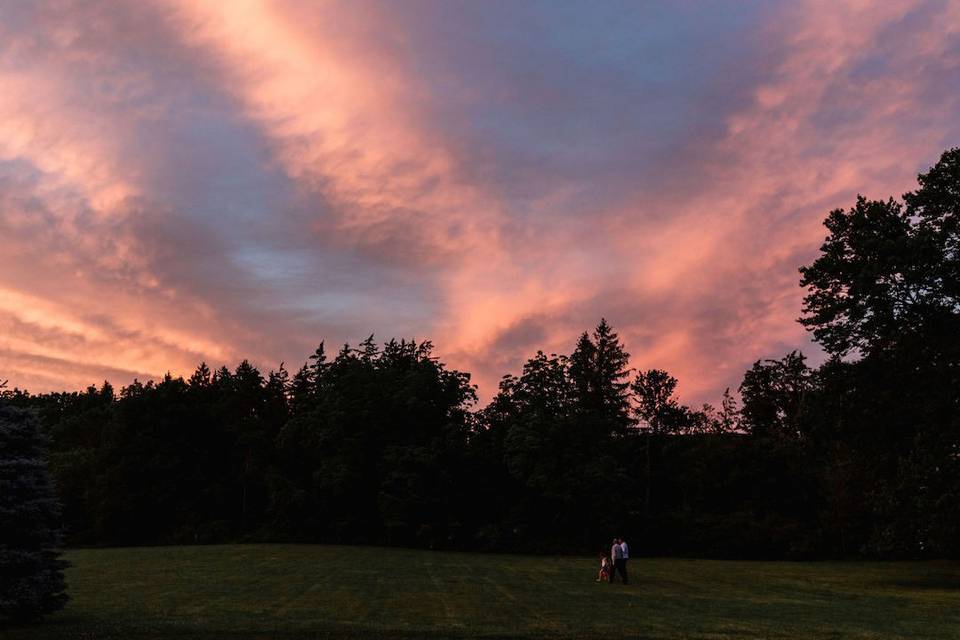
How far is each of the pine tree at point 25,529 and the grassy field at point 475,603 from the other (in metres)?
0.67

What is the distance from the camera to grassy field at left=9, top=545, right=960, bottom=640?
17.5 metres

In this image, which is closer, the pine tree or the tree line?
the pine tree

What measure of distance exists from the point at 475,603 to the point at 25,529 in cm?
1328

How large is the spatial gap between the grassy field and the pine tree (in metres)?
0.67

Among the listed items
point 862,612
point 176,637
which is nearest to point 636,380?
point 862,612

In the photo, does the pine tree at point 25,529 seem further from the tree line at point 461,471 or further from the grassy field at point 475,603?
the tree line at point 461,471

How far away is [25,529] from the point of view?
685 inches

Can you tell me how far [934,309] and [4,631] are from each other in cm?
4105

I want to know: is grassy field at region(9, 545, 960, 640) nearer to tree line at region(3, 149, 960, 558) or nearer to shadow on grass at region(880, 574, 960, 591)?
shadow on grass at region(880, 574, 960, 591)

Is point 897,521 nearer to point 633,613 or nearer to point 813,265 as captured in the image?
point 813,265

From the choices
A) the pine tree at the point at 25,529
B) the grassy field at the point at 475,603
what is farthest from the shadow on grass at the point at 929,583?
the pine tree at the point at 25,529

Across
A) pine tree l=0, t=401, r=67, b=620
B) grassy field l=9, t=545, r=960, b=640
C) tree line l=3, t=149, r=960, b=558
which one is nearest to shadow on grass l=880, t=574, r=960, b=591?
grassy field l=9, t=545, r=960, b=640

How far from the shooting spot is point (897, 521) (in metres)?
39.4

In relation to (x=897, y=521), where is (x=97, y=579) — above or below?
below
